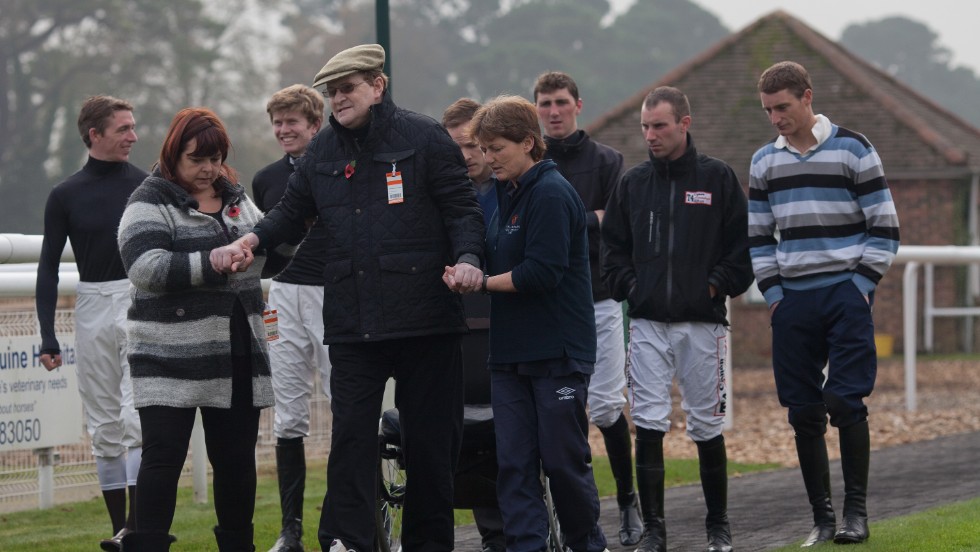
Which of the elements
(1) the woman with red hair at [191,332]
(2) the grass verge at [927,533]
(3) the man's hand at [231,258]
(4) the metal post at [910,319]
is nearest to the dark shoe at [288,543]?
(1) the woman with red hair at [191,332]

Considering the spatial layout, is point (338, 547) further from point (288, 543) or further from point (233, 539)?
point (288, 543)

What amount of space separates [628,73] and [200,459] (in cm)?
7729

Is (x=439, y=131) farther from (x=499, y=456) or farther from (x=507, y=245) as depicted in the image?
(x=499, y=456)

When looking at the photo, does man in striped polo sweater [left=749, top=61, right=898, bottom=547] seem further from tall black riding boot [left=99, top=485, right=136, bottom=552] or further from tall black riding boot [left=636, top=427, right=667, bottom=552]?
tall black riding boot [left=99, top=485, right=136, bottom=552]

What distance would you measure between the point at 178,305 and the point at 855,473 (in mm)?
3222

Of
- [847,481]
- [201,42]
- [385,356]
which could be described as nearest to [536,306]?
[385,356]

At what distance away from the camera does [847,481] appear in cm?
699

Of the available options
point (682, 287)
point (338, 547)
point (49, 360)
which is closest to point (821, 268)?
point (682, 287)

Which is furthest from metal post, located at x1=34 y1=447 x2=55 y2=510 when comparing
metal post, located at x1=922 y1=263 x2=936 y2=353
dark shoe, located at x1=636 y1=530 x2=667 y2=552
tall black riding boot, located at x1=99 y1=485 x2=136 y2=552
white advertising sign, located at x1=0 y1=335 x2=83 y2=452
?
metal post, located at x1=922 y1=263 x2=936 y2=353

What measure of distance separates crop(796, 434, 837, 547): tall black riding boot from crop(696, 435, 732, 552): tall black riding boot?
0.37m

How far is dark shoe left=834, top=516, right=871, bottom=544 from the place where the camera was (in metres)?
6.78

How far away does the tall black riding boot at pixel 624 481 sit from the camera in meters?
7.66

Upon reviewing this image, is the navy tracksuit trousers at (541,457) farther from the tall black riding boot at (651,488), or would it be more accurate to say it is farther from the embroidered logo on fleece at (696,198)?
the embroidered logo on fleece at (696,198)

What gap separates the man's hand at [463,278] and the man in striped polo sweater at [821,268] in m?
1.86
